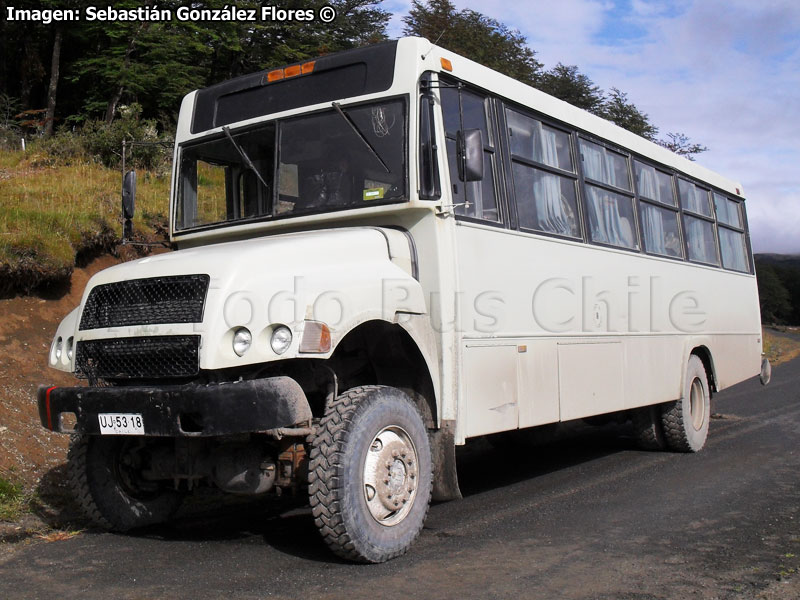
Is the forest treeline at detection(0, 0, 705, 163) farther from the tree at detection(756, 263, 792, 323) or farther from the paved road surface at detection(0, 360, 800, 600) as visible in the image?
the tree at detection(756, 263, 792, 323)

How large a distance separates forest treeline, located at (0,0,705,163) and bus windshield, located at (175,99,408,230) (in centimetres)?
1439

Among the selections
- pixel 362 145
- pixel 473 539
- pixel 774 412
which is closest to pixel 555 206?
pixel 362 145

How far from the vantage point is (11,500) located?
22.5ft

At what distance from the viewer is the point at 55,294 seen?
39.2 feet

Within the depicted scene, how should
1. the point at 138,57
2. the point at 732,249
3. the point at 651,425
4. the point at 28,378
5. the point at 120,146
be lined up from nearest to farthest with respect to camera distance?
the point at 651,425 → the point at 28,378 → the point at 732,249 → the point at 120,146 → the point at 138,57

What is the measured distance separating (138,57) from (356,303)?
996 inches

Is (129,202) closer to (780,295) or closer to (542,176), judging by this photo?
(542,176)

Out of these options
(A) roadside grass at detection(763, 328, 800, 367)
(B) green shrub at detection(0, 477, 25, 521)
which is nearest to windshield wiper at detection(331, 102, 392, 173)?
(B) green shrub at detection(0, 477, 25, 521)

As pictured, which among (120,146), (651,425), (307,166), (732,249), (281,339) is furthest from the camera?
(120,146)

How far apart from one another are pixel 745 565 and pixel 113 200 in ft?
40.7

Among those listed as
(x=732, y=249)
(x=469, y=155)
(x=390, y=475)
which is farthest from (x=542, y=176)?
(x=732, y=249)

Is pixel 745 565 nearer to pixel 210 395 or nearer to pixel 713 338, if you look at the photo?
pixel 210 395

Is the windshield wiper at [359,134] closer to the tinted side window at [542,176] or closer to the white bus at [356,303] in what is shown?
the white bus at [356,303]

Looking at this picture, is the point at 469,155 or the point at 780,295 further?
the point at 780,295
